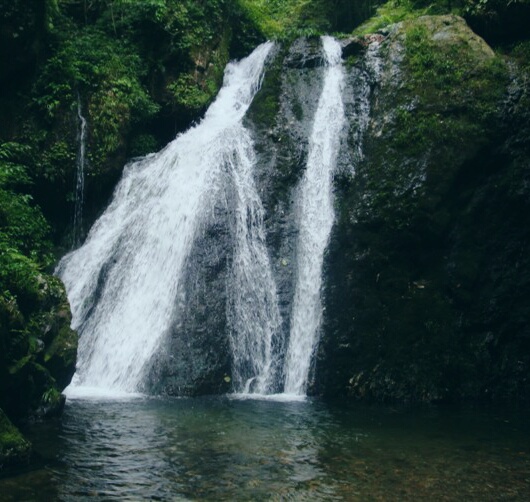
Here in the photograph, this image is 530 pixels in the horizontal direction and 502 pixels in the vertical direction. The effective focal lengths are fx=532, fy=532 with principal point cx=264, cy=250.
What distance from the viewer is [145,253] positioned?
12312 mm

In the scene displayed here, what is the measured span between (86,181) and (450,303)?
970 centimetres

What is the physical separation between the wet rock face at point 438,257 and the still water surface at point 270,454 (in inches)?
58.6

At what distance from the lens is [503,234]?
1106cm

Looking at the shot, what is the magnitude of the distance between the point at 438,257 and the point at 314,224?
2.85m

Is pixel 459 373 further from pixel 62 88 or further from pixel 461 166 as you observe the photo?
pixel 62 88

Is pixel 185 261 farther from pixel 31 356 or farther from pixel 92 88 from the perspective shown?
pixel 92 88

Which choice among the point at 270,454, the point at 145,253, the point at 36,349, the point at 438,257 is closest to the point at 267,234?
the point at 145,253

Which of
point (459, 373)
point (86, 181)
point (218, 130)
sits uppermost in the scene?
point (218, 130)

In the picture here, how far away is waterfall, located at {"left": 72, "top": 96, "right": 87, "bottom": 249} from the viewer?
46.6 ft

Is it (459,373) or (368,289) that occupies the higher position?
(368,289)

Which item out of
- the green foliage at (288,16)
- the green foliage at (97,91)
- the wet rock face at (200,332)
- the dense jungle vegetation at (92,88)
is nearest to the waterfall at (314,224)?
the wet rock face at (200,332)

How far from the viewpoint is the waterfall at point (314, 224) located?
10852 mm

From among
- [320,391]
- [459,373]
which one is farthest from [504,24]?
[320,391]

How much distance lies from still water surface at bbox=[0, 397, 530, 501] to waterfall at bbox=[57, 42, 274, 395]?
2032 mm
